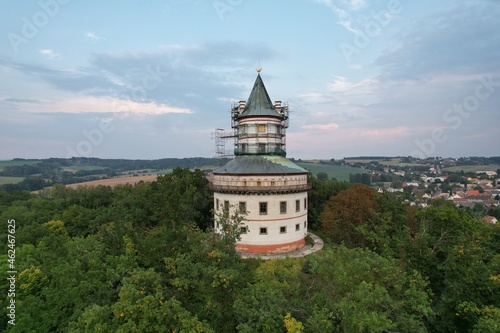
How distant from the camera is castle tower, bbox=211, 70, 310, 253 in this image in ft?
113

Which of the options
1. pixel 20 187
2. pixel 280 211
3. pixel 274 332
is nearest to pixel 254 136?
pixel 280 211

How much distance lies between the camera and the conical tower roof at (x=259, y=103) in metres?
38.8

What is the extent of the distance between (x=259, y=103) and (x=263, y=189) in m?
12.1

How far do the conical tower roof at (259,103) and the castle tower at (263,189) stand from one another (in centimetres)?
A: 13

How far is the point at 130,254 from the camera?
20.4m

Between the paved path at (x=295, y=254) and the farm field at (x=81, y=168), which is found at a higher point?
the farm field at (x=81, y=168)

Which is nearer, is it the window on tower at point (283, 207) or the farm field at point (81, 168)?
the window on tower at point (283, 207)

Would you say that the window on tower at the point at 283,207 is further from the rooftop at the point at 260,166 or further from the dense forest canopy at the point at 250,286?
the dense forest canopy at the point at 250,286

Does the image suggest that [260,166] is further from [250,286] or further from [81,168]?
[81,168]

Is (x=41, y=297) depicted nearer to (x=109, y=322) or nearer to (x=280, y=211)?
(x=109, y=322)

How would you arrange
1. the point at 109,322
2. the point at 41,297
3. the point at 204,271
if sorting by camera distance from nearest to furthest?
the point at 109,322 → the point at 204,271 → the point at 41,297

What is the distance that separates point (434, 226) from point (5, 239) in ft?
162

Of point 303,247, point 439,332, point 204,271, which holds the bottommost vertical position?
point 439,332

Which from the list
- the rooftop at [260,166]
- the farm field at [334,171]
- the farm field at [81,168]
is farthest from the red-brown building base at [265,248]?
the farm field at [81,168]
